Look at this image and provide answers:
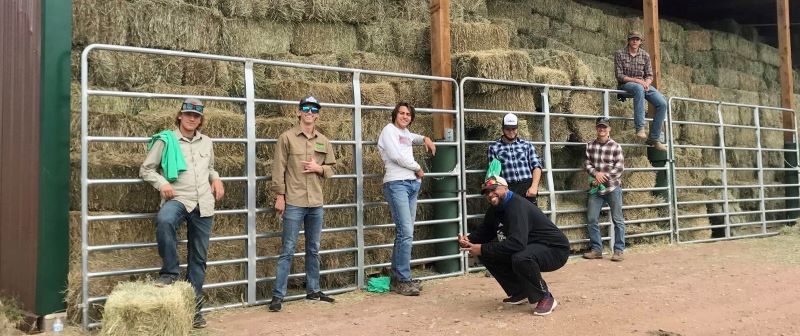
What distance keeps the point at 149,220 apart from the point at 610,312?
369 cm

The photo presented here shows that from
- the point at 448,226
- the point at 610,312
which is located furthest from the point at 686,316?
the point at 448,226

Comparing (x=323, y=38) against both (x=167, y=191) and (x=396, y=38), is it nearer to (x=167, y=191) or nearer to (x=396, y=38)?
(x=396, y=38)

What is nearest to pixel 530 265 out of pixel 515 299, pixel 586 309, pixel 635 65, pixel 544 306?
pixel 544 306

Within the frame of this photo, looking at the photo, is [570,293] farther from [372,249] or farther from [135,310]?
[135,310]

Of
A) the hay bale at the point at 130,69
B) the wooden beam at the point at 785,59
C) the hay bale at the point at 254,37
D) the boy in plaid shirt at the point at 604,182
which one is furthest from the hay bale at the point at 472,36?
the wooden beam at the point at 785,59

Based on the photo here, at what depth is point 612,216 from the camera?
7750 mm

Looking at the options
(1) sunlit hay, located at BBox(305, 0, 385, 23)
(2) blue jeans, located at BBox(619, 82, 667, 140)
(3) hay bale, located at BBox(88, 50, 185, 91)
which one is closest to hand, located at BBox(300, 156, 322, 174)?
(3) hay bale, located at BBox(88, 50, 185, 91)

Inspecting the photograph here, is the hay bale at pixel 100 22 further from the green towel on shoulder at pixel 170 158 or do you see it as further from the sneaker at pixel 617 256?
the sneaker at pixel 617 256

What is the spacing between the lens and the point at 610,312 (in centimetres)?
493

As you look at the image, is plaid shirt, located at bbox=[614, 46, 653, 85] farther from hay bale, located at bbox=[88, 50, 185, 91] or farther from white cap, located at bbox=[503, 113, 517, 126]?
hay bale, located at bbox=[88, 50, 185, 91]

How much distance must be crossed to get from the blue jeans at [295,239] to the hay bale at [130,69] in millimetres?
1892

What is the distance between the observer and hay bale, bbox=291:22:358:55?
7.13m

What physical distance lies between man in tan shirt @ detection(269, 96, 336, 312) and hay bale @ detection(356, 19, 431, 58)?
248 centimetres

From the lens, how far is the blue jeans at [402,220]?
5.71 metres
